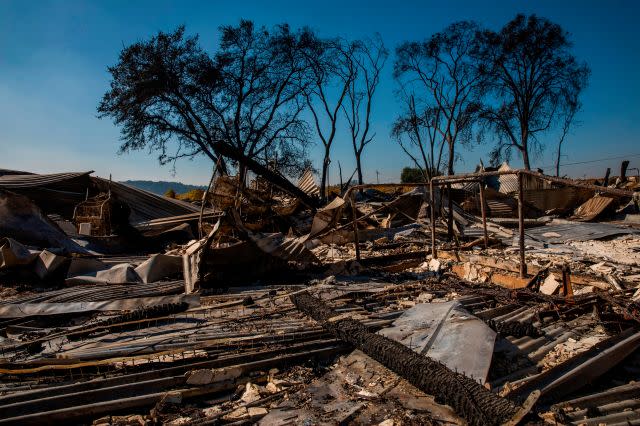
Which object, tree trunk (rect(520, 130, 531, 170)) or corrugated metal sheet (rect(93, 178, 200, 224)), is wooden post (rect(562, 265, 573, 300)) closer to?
corrugated metal sheet (rect(93, 178, 200, 224))

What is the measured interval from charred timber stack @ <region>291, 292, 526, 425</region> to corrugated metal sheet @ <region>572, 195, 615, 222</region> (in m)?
14.3

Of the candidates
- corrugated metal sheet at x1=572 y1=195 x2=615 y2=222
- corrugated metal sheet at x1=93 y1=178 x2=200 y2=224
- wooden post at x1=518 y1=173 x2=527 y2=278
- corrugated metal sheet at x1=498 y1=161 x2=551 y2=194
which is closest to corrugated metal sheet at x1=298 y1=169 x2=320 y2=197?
corrugated metal sheet at x1=93 y1=178 x2=200 y2=224

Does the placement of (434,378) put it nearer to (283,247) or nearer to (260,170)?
(283,247)

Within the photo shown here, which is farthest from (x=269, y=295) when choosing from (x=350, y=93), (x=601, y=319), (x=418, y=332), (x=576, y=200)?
(x=350, y=93)

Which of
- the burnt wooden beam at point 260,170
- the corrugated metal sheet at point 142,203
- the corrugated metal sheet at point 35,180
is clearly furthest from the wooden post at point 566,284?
the corrugated metal sheet at point 35,180

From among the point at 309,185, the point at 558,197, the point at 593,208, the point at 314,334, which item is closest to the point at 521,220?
the point at 314,334

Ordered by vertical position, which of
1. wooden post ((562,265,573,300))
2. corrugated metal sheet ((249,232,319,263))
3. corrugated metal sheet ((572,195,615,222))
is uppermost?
corrugated metal sheet ((572,195,615,222))

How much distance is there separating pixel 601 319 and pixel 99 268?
7229mm

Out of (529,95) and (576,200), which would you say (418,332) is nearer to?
(576,200)

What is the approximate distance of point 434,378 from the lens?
2.64 m

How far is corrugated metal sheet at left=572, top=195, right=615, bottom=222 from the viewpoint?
14.6 m

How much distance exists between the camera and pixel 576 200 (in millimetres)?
18672

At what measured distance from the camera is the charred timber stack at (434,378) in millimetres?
2197

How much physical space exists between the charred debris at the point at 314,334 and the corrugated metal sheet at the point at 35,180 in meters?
5.42
